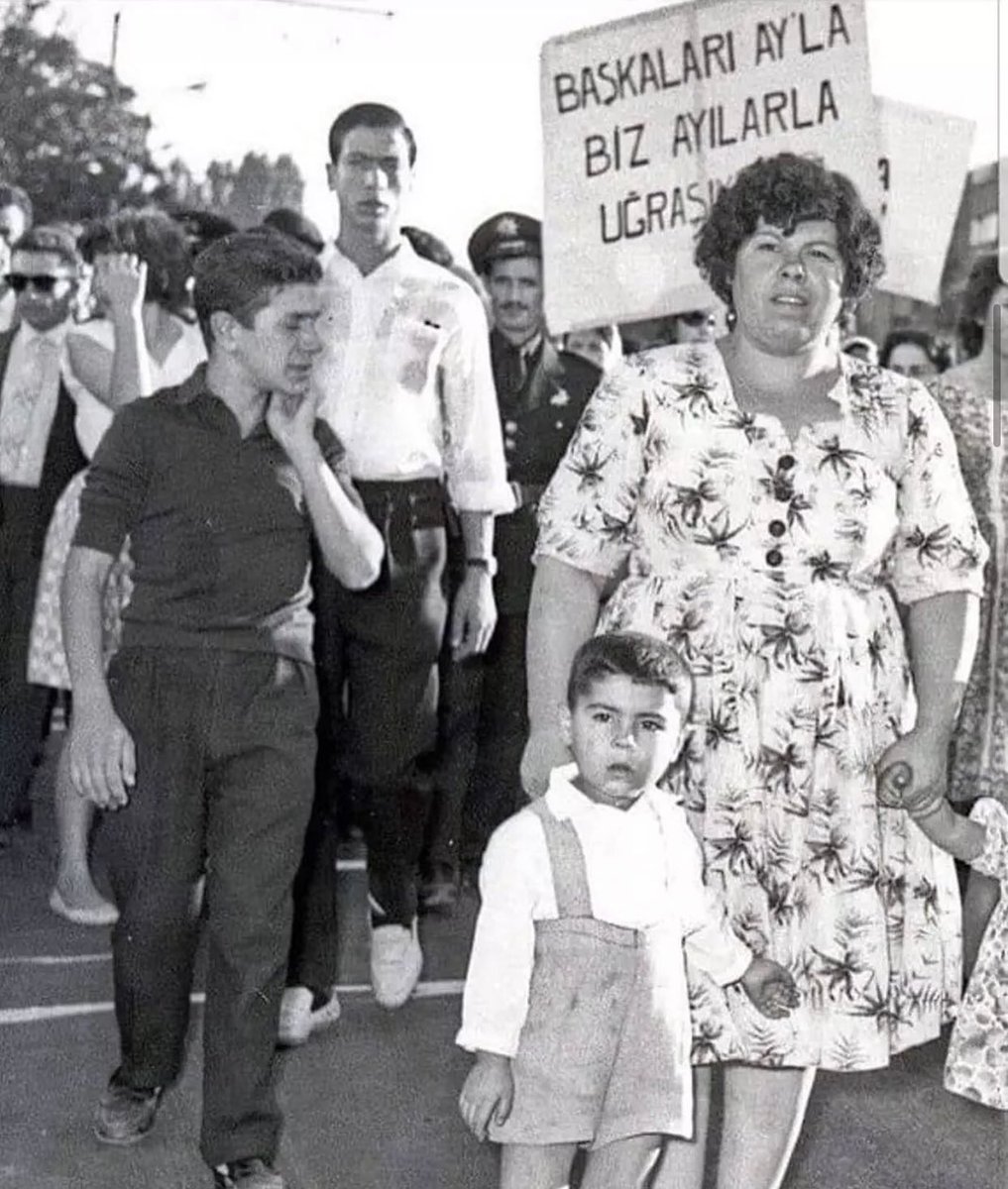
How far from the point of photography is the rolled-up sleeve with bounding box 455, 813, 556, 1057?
86.6 inches

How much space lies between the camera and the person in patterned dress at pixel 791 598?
247 cm

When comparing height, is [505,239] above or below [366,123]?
below

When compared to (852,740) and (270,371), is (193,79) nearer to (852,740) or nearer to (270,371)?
(270,371)

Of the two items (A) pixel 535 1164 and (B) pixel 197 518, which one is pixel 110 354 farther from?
(A) pixel 535 1164

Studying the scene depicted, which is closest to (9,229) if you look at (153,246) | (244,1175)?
(153,246)

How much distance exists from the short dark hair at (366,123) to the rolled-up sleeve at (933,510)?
1.32 m

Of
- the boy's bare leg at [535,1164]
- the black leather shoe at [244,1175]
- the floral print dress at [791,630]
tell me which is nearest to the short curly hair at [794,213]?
the floral print dress at [791,630]

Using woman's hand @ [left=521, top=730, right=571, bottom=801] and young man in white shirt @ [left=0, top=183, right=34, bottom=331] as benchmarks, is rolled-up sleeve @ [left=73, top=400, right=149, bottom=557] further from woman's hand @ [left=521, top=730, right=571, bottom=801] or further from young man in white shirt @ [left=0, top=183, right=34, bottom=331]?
young man in white shirt @ [left=0, top=183, right=34, bottom=331]

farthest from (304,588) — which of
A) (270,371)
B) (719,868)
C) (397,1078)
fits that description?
(397,1078)

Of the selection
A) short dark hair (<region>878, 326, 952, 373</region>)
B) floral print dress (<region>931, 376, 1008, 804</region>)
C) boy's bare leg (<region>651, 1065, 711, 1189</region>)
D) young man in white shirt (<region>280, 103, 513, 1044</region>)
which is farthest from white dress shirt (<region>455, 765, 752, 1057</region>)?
short dark hair (<region>878, 326, 952, 373</region>)

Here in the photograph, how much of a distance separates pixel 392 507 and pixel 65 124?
99 centimetres

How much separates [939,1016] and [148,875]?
114 centimetres

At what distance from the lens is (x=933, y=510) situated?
99.8 inches

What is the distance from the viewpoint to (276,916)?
2758 mm
